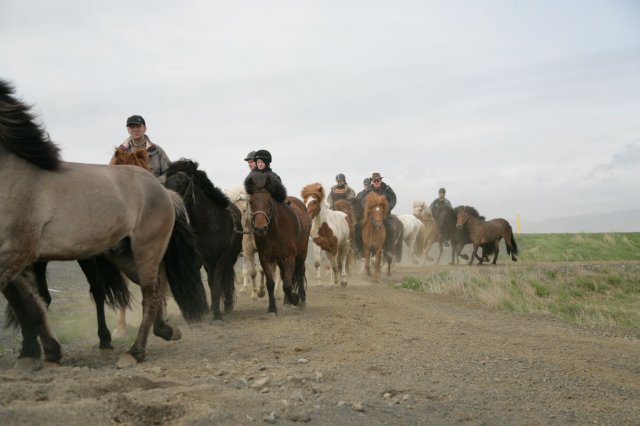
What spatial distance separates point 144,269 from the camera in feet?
22.6

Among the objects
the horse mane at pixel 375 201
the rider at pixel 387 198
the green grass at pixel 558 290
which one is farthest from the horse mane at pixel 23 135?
the rider at pixel 387 198

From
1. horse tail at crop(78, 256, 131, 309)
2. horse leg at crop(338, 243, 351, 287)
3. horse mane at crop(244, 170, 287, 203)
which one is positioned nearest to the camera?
horse tail at crop(78, 256, 131, 309)

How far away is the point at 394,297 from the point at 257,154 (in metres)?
3.97

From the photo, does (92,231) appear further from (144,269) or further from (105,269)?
(105,269)

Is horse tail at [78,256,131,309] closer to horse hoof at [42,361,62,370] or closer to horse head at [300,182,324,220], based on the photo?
horse hoof at [42,361,62,370]

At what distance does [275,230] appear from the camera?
1123 cm

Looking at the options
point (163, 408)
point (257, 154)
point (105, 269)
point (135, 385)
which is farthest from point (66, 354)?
point (257, 154)

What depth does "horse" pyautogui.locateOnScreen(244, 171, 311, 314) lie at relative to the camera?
1079 cm

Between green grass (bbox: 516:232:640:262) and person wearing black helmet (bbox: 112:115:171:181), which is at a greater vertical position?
person wearing black helmet (bbox: 112:115:171:181)

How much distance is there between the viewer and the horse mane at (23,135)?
19.8ft

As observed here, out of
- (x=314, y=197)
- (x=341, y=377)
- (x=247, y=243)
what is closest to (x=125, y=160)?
(x=341, y=377)

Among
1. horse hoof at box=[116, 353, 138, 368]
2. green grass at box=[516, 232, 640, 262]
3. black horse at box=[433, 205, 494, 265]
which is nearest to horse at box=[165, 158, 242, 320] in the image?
horse hoof at box=[116, 353, 138, 368]

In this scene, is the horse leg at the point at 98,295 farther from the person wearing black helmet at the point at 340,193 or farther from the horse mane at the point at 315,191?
the person wearing black helmet at the point at 340,193

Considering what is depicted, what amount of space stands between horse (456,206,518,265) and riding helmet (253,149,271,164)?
18.0 metres
